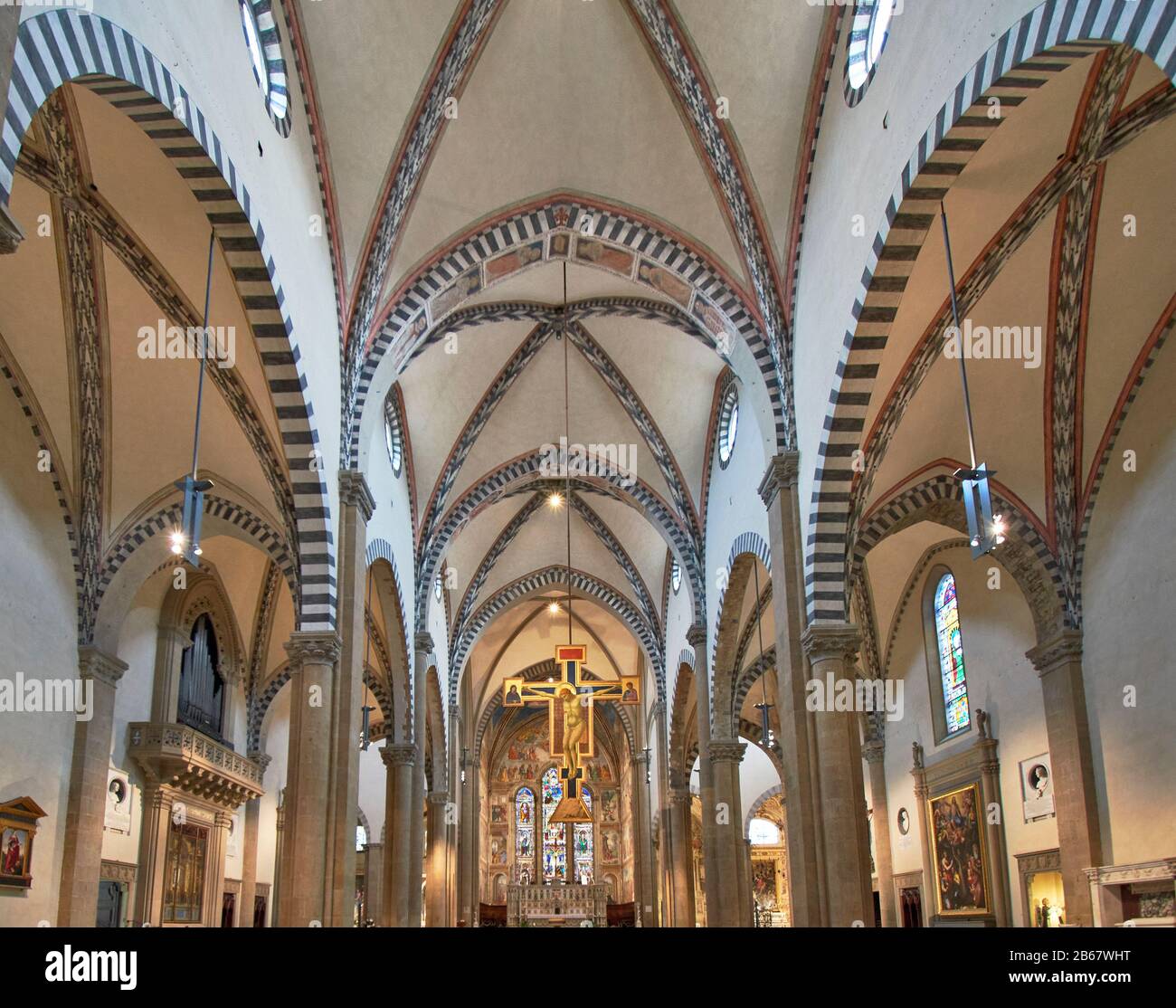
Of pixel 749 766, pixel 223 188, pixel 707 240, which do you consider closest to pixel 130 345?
pixel 223 188

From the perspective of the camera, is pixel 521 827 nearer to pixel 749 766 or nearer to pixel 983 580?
pixel 749 766

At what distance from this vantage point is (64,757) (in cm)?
1498

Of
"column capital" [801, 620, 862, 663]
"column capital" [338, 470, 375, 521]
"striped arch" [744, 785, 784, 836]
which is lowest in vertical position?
"striped arch" [744, 785, 784, 836]

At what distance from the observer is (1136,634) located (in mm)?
13789

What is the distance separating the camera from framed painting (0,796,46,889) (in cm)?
1321

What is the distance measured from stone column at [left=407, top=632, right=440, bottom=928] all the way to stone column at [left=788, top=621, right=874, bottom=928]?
33.4 feet

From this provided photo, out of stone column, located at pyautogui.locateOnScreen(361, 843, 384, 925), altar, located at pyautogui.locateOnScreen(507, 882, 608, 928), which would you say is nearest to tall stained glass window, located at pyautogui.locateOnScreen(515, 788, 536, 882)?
altar, located at pyautogui.locateOnScreen(507, 882, 608, 928)

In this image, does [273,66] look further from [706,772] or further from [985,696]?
[706,772]

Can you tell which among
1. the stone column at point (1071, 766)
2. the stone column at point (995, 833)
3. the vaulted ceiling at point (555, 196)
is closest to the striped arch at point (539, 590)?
the vaulted ceiling at point (555, 196)

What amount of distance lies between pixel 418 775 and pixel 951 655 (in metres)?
10.5

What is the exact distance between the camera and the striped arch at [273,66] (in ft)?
37.0

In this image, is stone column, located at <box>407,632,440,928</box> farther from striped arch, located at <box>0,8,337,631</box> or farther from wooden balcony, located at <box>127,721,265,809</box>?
striped arch, located at <box>0,8,337,631</box>

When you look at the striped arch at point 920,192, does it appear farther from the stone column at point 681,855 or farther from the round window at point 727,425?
the stone column at point 681,855

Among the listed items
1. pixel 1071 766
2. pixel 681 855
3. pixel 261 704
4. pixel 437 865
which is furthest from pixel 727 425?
pixel 437 865
